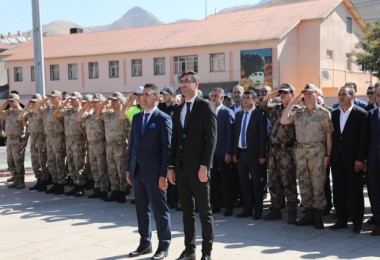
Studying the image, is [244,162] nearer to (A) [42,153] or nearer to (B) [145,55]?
(A) [42,153]

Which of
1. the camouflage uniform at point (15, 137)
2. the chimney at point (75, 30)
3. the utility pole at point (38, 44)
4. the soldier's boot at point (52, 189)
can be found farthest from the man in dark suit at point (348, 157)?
the chimney at point (75, 30)

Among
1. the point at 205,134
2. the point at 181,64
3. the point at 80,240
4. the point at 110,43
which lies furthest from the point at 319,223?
the point at 110,43

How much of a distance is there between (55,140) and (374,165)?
20.9ft

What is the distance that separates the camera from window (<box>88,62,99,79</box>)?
3991 cm

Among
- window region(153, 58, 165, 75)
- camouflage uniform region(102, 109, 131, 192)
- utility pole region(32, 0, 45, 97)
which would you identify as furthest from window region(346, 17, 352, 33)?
camouflage uniform region(102, 109, 131, 192)

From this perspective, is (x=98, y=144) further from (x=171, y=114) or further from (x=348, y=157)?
(x=348, y=157)

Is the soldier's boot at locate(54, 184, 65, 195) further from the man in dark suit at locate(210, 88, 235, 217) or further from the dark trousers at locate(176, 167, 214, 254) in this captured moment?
the dark trousers at locate(176, 167, 214, 254)

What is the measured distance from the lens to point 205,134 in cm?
556

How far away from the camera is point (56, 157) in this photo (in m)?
10.7

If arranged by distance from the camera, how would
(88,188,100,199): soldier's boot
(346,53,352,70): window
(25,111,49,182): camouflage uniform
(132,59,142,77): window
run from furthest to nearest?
(132,59,142,77): window, (346,53,352,70): window, (25,111,49,182): camouflage uniform, (88,188,100,199): soldier's boot

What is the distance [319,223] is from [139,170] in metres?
2.74

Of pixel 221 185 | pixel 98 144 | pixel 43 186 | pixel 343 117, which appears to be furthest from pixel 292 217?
pixel 43 186

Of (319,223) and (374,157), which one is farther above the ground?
(374,157)

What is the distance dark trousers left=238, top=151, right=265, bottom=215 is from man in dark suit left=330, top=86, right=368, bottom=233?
1175 mm
